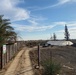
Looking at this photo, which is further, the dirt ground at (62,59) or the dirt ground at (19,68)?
the dirt ground at (62,59)

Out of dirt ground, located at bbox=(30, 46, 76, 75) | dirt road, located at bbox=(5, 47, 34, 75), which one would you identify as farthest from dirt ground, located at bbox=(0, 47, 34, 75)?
dirt ground, located at bbox=(30, 46, 76, 75)

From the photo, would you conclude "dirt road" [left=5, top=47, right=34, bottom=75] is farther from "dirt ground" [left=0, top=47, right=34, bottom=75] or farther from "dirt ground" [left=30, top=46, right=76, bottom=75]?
"dirt ground" [left=30, top=46, right=76, bottom=75]

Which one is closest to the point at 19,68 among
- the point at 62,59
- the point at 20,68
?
the point at 20,68

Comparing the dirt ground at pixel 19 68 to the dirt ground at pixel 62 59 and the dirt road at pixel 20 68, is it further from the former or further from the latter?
the dirt ground at pixel 62 59

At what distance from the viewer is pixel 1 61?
57.1ft

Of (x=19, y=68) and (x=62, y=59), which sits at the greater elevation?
(x=19, y=68)

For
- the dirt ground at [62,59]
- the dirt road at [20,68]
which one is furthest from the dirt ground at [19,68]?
the dirt ground at [62,59]

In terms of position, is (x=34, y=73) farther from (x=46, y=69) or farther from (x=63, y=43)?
(x=63, y=43)

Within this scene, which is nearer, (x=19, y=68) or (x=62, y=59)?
(x=19, y=68)

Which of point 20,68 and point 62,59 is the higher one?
point 20,68

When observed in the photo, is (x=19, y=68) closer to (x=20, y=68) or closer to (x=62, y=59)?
(x=20, y=68)

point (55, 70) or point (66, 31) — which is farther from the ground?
point (66, 31)

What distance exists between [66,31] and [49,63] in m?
122

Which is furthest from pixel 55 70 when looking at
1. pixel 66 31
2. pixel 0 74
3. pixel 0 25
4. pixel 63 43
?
pixel 66 31
